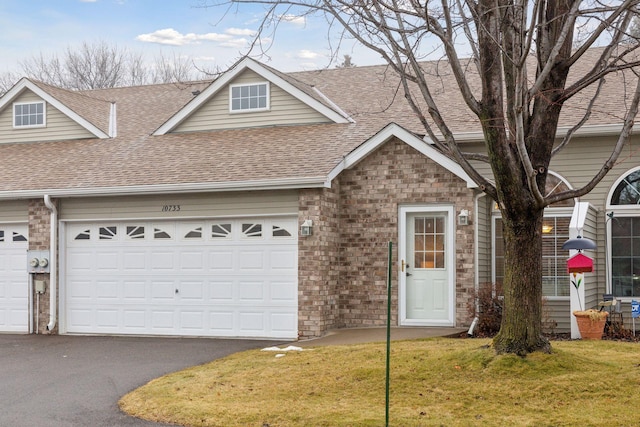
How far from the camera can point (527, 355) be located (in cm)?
962

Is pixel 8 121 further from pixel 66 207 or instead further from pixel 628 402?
pixel 628 402

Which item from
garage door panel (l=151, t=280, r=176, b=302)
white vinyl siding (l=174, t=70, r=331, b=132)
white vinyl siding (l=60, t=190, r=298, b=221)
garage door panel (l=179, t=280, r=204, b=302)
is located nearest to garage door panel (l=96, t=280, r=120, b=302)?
garage door panel (l=151, t=280, r=176, b=302)

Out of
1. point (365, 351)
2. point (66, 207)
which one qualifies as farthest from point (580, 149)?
point (66, 207)

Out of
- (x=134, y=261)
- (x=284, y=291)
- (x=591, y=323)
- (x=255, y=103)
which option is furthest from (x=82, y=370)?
(x=255, y=103)

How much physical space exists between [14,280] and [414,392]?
1128cm

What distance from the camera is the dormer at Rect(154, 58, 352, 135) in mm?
17812

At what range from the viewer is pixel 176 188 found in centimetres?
1572

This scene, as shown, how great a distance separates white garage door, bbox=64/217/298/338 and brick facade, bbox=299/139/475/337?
52cm

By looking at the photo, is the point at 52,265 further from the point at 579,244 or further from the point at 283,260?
the point at 579,244

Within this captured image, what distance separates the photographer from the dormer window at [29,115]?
67.5 feet

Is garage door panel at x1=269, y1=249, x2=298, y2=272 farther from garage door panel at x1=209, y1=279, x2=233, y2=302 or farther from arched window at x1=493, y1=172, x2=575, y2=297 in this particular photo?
arched window at x1=493, y1=172, x2=575, y2=297

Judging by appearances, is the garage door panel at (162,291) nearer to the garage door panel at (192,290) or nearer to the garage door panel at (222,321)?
the garage door panel at (192,290)

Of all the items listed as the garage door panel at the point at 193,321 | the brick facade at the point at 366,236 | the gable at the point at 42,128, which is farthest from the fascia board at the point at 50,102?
the brick facade at the point at 366,236

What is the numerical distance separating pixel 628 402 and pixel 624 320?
271 inches
